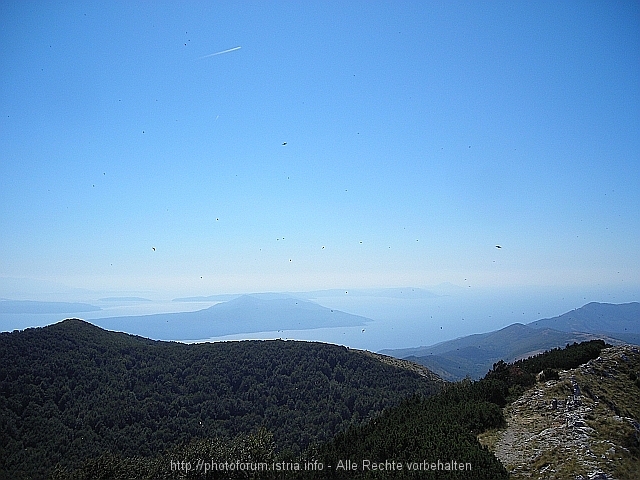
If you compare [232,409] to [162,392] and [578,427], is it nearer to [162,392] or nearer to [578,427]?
[162,392]

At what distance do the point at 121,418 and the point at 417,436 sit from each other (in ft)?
101

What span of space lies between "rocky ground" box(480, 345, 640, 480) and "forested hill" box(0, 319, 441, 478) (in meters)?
15.9

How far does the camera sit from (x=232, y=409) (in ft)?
128

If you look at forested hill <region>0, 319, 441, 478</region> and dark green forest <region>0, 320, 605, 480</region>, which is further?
forested hill <region>0, 319, 441, 478</region>

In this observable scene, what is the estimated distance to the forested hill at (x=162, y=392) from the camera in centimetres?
3064

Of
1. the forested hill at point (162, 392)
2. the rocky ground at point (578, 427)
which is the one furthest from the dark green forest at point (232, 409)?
the rocky ground at point (578, 427)

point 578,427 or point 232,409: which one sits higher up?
point 578,427

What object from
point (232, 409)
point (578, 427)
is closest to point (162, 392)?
point (232, 409)

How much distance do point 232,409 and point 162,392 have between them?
7.74 metres

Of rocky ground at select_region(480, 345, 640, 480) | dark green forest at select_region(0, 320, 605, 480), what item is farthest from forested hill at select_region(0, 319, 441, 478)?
rocky ground at select_region(480, 345, 640, 480)

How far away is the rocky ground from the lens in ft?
35.5

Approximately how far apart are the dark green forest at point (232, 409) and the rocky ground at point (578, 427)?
921 mm

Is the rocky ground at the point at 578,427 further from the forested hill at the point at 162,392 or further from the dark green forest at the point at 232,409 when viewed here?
the forested hill at the point at 162,392

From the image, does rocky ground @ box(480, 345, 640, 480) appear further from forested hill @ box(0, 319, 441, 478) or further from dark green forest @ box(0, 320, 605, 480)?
forested hill @ box(0, 319, 441, 478)
